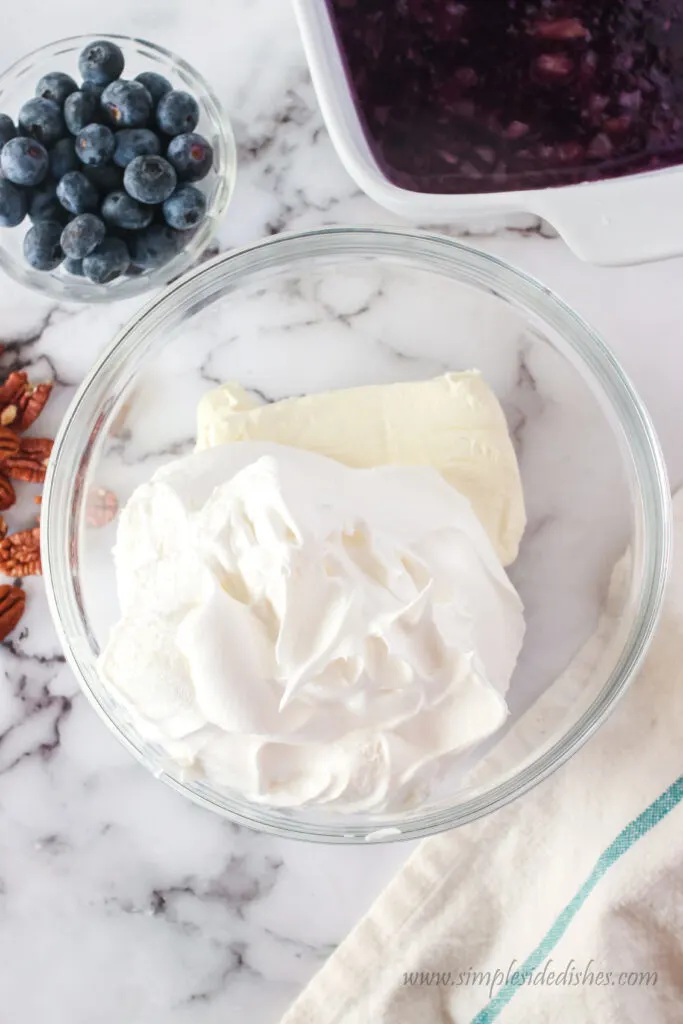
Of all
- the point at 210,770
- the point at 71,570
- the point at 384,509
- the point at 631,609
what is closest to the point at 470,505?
the point at 384,509

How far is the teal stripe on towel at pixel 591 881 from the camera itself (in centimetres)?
92

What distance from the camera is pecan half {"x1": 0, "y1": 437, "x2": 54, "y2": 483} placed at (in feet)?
3.34

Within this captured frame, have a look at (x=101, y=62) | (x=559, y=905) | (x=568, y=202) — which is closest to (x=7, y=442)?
(x=101, y=62)

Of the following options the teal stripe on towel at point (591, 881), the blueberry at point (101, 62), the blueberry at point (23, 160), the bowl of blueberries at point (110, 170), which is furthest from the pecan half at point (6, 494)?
the teal stripe on towel at point (591, 881)

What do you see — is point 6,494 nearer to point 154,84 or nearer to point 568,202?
point 154,84

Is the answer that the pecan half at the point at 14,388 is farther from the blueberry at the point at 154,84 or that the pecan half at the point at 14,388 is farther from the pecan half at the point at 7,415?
the blueberry at the point at 154,84

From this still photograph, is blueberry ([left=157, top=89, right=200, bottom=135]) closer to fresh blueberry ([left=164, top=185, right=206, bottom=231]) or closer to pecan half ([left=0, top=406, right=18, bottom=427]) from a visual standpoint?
fresh blueberry ([left=164, top=185, right=206, bottom=231])

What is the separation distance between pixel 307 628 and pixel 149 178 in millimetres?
484

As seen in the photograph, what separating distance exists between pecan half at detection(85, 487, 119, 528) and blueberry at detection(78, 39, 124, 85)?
431mm

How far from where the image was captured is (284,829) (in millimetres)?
938

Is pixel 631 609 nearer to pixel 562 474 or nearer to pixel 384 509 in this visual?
pixel 562 474

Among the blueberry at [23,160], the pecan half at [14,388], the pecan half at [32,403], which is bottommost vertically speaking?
the pecan half at [32,403]

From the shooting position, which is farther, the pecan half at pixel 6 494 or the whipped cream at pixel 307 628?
the pecan half at pixel 6 494

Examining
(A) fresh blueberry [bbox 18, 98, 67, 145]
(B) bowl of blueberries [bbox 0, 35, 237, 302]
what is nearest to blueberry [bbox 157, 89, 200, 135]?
(B) bowl of blueberries [bbox 0, 35, 237, 302]
